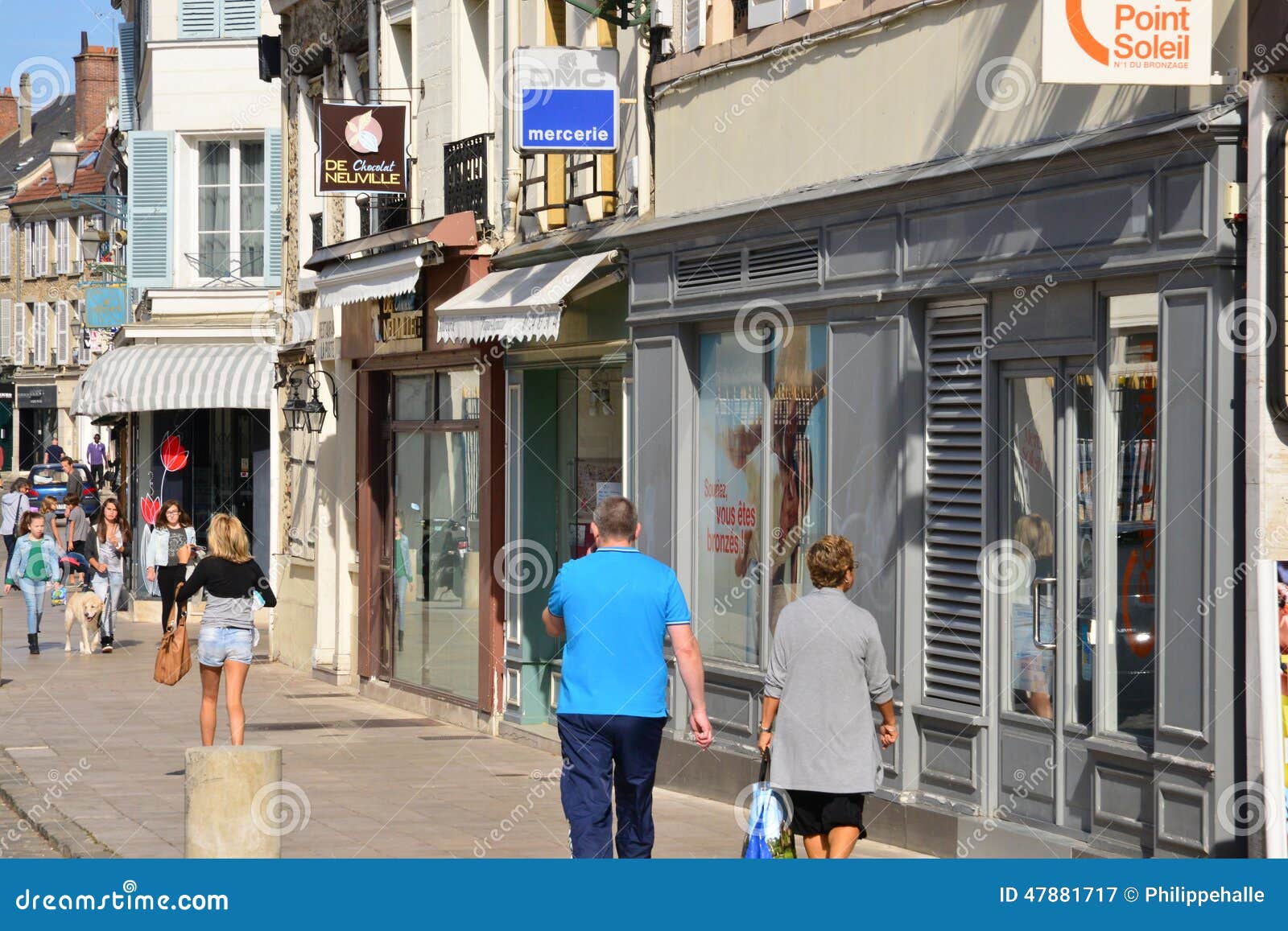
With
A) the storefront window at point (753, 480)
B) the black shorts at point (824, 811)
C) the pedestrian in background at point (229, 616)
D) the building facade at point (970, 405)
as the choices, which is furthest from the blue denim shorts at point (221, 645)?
the black shorts at point (824, 811)

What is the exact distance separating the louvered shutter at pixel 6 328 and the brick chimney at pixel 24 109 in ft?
26.6

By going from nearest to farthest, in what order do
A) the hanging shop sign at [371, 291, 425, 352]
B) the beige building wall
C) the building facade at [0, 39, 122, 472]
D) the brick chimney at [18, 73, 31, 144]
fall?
1. the beige building wall
2. the hanging shop sign at [371, 291, 425, 352]
3. the building facade at [0, 39, 122, 472]
4. the brick chimney at [18, 73, 31, 144]

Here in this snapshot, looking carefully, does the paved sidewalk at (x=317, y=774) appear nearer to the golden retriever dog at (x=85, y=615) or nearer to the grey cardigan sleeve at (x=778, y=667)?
the golden retriever dog at (x=85, y=615)

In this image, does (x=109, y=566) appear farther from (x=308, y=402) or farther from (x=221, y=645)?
(x=221, y=645)

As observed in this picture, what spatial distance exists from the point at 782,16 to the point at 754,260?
4.92 ft

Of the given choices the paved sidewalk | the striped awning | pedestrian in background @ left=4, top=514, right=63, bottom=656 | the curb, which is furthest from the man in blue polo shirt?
the striped awning

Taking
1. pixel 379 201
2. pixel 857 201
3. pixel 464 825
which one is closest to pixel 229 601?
pixel 464 825

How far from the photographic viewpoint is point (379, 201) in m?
19.6

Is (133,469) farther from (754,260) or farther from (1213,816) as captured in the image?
(1213,816)

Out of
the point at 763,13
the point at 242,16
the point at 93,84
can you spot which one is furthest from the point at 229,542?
the point at 93,84

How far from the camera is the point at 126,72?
1280 inches

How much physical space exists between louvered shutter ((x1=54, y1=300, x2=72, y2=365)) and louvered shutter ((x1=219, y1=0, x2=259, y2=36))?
4055 centimetres

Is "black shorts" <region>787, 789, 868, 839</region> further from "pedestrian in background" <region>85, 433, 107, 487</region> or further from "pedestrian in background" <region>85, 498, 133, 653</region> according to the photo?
"pedestrian in background" <region>85, 433, 107, 487</region>

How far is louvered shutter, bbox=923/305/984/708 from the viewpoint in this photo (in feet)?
32.8
